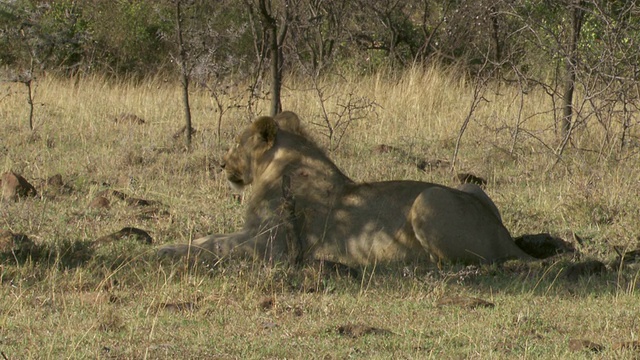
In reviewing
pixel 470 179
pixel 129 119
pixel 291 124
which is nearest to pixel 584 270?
pixel 291 124

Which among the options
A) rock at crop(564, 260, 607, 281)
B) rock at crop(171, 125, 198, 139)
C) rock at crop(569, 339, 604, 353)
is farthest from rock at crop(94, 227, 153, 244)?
rock at crop(171, 125, 198, 139)

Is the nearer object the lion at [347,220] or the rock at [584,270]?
the rock at [584,270]

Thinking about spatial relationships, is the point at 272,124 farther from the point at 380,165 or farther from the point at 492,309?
the point at 380,165

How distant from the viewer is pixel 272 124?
7090 mm

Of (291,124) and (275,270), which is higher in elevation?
(291,124)

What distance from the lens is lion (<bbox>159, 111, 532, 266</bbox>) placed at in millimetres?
6371

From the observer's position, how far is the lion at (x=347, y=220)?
637cm

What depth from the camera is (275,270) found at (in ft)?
19.0

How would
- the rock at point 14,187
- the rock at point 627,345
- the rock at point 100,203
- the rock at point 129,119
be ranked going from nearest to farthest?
the rock at point 627,345 < the rock at point 100,203 < the rock at point 14,187 < the rock at point 129,119

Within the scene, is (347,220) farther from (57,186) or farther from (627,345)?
(57,186)

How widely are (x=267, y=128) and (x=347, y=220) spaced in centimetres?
90

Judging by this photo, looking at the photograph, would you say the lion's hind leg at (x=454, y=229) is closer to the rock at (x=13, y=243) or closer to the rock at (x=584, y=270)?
the rock at (x=584, y=270)

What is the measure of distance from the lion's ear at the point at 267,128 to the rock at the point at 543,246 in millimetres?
1778

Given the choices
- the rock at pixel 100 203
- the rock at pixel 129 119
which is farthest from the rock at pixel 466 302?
the rock at pixel 129 119
